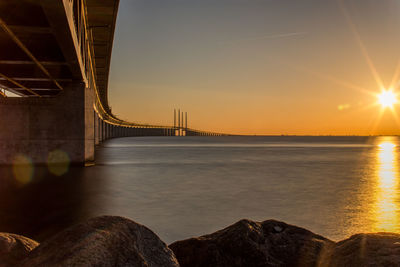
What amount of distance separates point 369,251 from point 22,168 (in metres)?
20.6

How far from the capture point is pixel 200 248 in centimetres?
467

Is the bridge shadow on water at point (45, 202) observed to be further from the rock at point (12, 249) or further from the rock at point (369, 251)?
the rock at point (369, 251)

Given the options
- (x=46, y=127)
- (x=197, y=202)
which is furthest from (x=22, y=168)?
(x=197, y=202)

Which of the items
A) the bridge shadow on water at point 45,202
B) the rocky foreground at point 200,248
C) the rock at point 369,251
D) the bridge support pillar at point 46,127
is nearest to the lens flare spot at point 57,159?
the bridge support pillar at point 46,127

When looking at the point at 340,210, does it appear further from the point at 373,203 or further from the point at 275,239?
the point at 275,239

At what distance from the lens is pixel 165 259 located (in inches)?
145

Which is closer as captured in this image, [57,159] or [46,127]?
[46,127]

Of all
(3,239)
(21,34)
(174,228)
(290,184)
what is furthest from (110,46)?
(3,239)

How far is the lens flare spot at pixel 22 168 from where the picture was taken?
17.2m

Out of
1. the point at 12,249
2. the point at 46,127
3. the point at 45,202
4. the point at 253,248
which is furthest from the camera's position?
the point at 46,127

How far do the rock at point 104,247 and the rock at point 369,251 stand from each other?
1.77 meters

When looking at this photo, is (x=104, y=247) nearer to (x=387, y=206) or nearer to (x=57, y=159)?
(x=387, y=206)

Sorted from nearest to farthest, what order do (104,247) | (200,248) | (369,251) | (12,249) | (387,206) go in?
(104,247), (369,251), (12,249), (200,248), (387,206)

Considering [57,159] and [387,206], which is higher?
[57,159]
